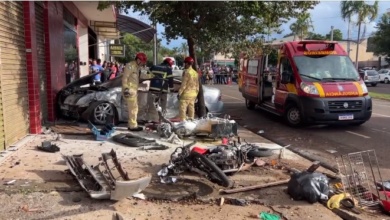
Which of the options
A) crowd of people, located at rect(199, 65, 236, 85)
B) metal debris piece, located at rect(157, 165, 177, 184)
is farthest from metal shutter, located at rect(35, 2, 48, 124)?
crowd of people, located at rect(199, 65, 236, 85)

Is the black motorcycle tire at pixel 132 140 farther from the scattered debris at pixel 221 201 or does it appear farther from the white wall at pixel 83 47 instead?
the white wall at pixel 83 47

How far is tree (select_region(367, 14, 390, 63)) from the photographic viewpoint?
4841 cm

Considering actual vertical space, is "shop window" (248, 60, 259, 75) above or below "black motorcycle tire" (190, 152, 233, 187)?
above

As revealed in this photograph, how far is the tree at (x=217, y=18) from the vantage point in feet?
32.0

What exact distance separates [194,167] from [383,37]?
4962cm

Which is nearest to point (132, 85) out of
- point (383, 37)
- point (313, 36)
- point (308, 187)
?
point (308, 187)

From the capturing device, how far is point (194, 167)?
5500 mm

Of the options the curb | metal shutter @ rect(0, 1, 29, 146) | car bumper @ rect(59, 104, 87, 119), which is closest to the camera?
the curb

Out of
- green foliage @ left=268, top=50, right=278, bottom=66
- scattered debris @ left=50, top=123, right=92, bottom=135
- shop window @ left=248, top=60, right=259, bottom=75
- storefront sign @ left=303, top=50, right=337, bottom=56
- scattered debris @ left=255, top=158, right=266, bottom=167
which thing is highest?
storefront sign @ left=303, top=50, right=337, bottom=56

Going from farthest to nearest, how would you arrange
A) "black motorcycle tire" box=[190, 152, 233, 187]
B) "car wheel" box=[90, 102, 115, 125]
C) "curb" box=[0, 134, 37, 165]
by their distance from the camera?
"car wheel" box=[90, 102, 115, 125] → "curb" box=[0, 134, 37, 165] → "black motorcycle tire" box=[190, 152, 233, 187]

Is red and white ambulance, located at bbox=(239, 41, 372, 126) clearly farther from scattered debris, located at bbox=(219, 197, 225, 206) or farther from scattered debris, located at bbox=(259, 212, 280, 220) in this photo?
scattered debris, located at bbox=(259, 212, 280, 220)

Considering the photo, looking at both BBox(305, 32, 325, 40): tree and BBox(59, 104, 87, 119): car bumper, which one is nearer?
BBox(59, 104, 87, 119): car bumper

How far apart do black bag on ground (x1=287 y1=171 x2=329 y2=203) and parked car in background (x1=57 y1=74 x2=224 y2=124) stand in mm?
5356

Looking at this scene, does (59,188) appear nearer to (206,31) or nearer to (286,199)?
(286,199)
